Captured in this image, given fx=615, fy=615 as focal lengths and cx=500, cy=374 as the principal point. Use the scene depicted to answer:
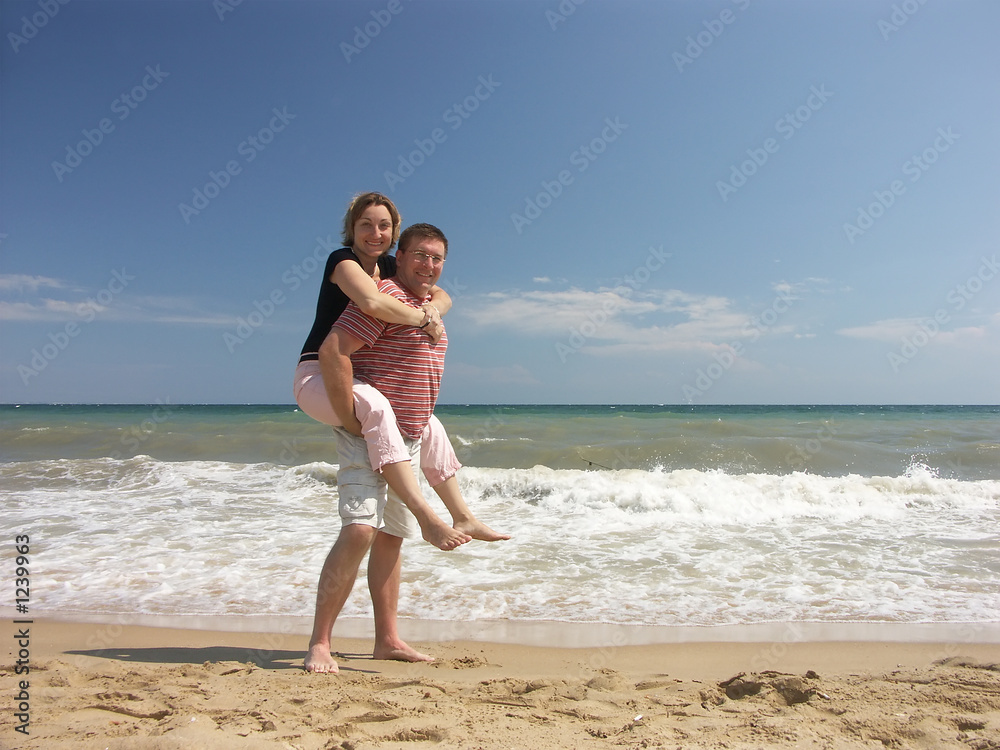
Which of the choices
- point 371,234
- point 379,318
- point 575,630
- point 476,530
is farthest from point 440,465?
point 575,630

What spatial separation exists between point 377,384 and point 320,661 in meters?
1.26

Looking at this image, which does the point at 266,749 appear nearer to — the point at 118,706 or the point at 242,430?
the point at 118,706

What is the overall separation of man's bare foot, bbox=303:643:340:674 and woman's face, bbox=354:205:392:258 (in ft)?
5.86

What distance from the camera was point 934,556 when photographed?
5.11 metres

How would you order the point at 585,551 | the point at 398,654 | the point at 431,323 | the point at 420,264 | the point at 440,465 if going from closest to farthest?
the point at 431,323
the point at 420,264
the point at 440,465
the point at 398,654
the point at 585,551

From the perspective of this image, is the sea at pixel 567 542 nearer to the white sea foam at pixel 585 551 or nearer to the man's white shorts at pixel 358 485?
the white sea foam at pixel 585 551

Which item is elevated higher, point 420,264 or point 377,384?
point 420,264

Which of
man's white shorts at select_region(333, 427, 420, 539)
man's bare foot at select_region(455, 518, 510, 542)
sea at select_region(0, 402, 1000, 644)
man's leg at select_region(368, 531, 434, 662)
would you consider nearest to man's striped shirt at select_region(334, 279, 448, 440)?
man's white shorts at select_region(333, 427, 420, 539)

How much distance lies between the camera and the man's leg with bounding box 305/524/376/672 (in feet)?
8.79

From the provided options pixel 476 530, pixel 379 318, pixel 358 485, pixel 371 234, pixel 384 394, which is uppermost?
pixel 371 234

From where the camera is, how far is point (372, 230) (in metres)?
2.69

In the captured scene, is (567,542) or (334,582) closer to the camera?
(334,582)

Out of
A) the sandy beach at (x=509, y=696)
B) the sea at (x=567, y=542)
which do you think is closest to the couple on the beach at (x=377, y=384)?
the sandy beach at (x=509, y=696)

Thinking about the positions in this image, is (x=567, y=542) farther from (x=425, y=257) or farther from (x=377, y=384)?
(x=425, y=257)
